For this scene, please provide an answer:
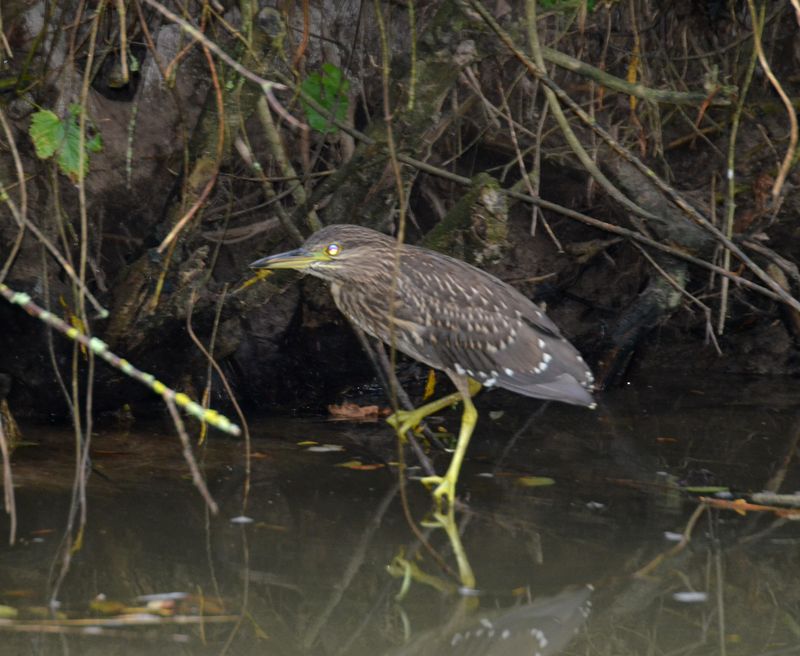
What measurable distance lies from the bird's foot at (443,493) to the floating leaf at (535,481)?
0.33 meters

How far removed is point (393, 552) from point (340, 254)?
5.27 feet

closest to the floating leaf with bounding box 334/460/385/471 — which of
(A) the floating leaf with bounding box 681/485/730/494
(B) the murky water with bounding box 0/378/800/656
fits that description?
(B) the murky water with bounding box 0/378/800/656

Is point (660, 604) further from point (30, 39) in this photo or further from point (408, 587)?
point (30, 39)

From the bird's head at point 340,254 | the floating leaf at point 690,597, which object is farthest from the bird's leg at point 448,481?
the floating leaf at point 690,597

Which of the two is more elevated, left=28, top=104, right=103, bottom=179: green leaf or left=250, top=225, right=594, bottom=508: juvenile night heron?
left=28, top=104, right=103, bottom=179: green leaf

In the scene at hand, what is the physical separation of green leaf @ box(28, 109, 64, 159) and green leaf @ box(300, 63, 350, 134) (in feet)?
4.39

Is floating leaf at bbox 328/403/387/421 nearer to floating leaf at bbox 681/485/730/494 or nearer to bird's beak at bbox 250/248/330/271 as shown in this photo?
bird's beak at bbox 250/248/330/271

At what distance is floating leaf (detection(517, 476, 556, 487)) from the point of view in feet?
15.4

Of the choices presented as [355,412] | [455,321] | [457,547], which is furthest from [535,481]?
[355,412]

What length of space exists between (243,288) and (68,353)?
84cm

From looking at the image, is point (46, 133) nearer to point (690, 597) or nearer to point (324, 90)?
point (324, 90)

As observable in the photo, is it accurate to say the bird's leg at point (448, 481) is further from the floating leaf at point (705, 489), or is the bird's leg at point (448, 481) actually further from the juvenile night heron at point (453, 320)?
the floating leaf at point (705, 489)

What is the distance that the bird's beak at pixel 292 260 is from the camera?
476 centimetres

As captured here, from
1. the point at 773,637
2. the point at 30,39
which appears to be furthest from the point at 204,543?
the point at 30,39
